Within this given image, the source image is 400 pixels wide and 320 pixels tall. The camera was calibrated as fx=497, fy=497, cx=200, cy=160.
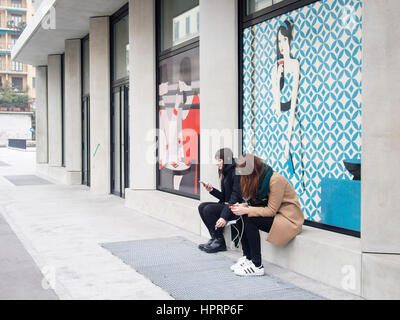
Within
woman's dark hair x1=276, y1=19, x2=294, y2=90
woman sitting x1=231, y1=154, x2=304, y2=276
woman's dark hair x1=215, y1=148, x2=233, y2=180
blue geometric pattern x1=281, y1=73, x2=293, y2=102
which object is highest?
woman's dark hair x1=276, y1=19, x2=294, y2=90

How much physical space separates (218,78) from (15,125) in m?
59.6

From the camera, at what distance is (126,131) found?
12.4 m

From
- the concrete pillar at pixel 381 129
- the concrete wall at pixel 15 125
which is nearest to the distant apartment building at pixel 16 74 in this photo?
the concrete wall at pixel 15 125

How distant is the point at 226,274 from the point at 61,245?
8.82 ft

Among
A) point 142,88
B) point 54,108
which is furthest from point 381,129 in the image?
point 54,108

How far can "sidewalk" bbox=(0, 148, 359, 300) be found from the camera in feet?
16.2

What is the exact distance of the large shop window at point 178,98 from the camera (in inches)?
342

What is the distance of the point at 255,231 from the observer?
17.7 feet

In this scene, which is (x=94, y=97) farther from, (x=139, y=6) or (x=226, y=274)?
(x=226, y=274)

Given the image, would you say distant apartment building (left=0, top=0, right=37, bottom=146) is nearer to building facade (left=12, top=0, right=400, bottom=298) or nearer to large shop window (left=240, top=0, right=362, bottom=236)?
building facade (left=12, top=0, right=400, bottom=298)

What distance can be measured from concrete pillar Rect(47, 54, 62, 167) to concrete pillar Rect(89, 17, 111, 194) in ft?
20.6

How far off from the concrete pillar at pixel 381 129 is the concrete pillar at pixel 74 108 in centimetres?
1241

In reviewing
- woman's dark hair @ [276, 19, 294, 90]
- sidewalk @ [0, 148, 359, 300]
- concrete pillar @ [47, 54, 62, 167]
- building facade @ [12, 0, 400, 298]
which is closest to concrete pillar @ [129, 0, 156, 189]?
building facade @ [12, 0, 400, 298]

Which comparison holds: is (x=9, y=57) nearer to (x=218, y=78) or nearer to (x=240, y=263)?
(x=218, y=78)
